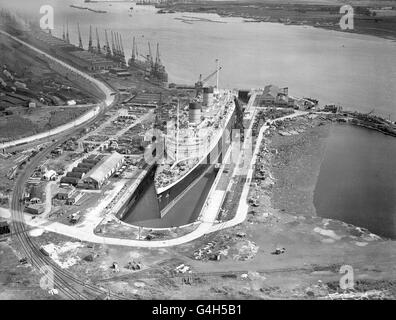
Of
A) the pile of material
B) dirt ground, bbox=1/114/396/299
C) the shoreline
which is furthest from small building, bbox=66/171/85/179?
the pile of material

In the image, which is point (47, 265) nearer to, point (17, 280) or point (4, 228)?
point (17, 280)

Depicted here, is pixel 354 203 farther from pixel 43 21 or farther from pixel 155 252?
pixel 43 21

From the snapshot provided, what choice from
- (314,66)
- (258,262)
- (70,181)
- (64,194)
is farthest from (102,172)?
(314,66)

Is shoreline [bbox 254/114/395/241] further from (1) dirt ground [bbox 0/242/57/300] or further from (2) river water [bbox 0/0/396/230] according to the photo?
(1) dirt ground [bbox 0/242/57/300]

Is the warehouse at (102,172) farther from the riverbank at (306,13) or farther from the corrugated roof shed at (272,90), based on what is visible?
the corrugated roof shed at (272,90)

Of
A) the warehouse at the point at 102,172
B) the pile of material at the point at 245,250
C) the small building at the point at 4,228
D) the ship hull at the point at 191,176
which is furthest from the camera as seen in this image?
the warehouse at the point at 102,172

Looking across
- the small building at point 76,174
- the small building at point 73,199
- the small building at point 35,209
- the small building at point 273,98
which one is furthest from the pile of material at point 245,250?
the small building at point 273,98
